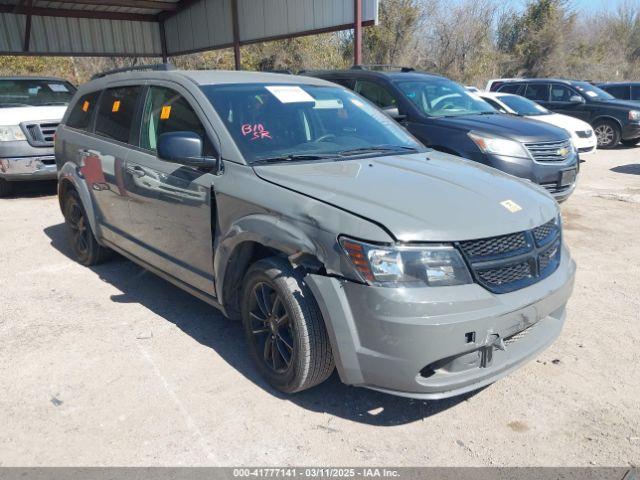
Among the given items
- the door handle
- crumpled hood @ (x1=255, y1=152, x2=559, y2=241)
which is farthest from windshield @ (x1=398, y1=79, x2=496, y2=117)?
the door handle

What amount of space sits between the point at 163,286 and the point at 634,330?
3712mm

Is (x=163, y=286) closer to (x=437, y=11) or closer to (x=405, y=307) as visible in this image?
(x=405, y=307)

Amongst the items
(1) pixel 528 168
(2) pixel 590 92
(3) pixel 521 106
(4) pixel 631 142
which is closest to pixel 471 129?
(1) pixel 528 168

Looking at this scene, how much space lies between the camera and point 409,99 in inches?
283

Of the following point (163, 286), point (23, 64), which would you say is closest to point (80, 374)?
point (163, 286)

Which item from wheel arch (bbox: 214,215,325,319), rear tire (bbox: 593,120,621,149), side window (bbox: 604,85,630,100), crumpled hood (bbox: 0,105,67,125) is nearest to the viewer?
wheel arch (bbox: 214,215,325,319)

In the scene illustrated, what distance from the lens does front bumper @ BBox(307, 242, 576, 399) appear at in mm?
2473

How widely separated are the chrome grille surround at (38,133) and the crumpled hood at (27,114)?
0.10m

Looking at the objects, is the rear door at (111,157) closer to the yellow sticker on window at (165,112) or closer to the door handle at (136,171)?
the door handle at (136,171)

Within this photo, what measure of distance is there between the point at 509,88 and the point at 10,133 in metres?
12.1

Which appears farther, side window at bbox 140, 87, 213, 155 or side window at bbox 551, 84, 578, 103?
side window at bbox 551, 84, 578, 103

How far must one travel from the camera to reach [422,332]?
2461 millimetres

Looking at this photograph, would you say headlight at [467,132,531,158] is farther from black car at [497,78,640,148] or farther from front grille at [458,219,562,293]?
black car at [497,78,640,148]

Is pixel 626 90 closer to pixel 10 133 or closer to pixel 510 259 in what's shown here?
pixel 10 133
